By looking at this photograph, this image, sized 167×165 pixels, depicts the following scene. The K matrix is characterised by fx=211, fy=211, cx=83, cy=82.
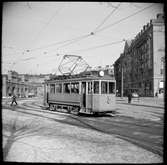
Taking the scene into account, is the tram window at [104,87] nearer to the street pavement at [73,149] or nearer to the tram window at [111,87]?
the tram window at [111,87]

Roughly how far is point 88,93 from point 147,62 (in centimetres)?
3460

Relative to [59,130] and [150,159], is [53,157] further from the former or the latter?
[59,130]

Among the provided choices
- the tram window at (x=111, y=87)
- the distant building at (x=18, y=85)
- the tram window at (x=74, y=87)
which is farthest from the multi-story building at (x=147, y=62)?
the tram window at (x=74, y=87)

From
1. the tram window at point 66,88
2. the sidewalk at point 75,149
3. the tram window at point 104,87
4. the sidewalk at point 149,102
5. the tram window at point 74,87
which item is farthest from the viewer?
the sidewalk at point 149,102

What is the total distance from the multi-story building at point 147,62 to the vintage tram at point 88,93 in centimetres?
2166

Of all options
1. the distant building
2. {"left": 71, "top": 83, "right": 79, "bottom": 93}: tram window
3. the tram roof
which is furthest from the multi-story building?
{"left": 71, "top": 83, "right": 79, "bottom": 93}: tram window

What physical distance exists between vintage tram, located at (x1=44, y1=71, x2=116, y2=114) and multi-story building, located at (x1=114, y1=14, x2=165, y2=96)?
21658mm

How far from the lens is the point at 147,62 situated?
44.1m

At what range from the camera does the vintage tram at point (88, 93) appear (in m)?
12.2

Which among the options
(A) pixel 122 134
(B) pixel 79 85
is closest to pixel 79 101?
(B) pixel 79 85

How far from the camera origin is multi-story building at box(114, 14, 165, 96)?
39.0 metres

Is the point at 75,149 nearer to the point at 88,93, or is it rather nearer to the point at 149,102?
the point at 88,93


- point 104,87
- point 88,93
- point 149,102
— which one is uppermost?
point 104,87

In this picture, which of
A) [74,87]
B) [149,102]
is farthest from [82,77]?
[149,102]
